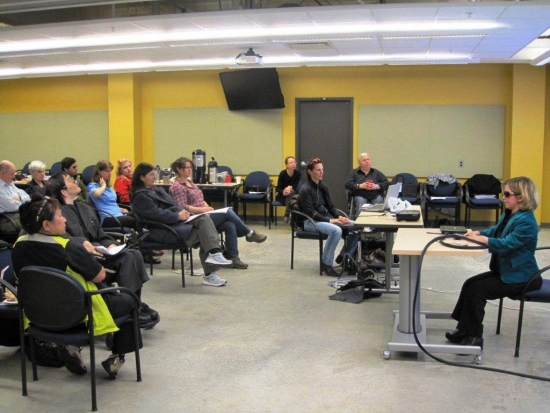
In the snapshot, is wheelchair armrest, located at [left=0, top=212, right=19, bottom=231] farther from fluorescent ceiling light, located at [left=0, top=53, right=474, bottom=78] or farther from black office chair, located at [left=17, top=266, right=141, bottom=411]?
fluorescent ceiling light, located at [left=0, top=53, right=474, bottom=78]

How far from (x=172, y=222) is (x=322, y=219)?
1593 mm

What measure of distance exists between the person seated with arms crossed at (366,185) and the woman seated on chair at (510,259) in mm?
3988

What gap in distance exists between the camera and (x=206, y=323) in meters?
4.84

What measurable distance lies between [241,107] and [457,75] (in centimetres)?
380

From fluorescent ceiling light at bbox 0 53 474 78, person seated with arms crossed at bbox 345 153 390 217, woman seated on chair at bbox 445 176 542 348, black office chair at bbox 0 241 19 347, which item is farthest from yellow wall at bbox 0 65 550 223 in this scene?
black office chair at bbox 0 241 19 347

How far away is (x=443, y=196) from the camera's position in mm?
9945

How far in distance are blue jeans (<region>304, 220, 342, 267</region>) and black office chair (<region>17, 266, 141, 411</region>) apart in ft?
10.8

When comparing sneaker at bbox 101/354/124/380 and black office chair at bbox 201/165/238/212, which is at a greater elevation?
black office chair at bbox 201/165/238/212

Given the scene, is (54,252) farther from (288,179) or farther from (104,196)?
(288,179)

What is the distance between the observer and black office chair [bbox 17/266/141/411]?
3162 millimetres

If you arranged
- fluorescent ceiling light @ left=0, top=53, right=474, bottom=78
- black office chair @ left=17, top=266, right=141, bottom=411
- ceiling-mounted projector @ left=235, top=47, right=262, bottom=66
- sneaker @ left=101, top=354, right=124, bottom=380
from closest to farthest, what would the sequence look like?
black office chair @ left=17, top=266, right=141, bottom=411
sneaker @ left=101, top=354, right=124, bottom=380
ceiling-mounted projector @ left=235, top=47, right=262, bottom=66
fluorescent ceiling light @ left=0, top=53, right=474, bottom=78

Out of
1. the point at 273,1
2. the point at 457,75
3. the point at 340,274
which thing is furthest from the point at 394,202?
the point at 457,75

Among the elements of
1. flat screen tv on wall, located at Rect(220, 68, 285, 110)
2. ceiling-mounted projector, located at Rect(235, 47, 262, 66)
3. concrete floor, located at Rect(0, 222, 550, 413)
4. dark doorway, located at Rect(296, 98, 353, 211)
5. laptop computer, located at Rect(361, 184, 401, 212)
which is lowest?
concrete floor, located at Rect(0, 222, 550, 413)

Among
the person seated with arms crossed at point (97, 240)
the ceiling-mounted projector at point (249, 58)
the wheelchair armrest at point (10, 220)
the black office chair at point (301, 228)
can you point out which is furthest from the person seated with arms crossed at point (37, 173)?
the ceiling-mounted projector at point (249, 58)
